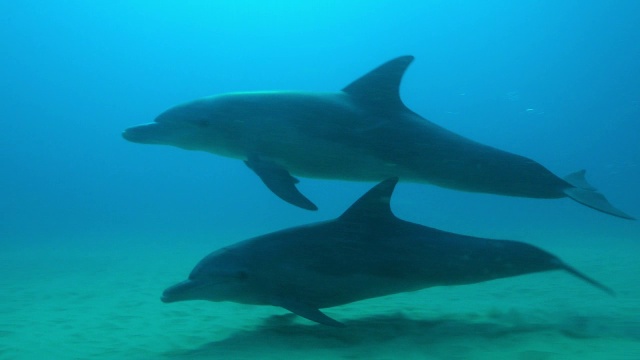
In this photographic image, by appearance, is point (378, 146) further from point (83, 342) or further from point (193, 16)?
point (193, 16)

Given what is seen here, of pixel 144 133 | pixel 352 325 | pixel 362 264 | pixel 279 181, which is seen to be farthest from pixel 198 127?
pixel 352 325

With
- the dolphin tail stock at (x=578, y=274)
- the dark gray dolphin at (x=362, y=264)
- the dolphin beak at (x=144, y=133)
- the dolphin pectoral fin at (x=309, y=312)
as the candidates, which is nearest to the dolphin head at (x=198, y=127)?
the dolphin beak at (x=144, y=133)

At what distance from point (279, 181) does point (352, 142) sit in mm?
980

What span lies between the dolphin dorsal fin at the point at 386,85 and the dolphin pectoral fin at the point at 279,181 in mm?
1371

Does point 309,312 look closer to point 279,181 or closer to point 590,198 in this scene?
point 279,181

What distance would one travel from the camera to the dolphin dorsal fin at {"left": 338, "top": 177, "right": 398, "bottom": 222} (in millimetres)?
5777

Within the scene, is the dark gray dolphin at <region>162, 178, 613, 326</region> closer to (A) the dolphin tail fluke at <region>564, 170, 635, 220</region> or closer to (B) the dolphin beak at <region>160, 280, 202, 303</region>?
(B) the dolphin beak at <region>160, 280, 202, 303</region>

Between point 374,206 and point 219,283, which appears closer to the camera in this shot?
point 219,283

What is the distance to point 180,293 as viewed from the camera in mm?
5570

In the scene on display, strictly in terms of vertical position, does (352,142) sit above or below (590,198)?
above

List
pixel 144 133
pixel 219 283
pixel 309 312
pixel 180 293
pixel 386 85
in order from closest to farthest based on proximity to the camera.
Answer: pixel 309 312 → pixel 180 293 → pixel 219 283 → pixel 386 85 → pixel 144 133

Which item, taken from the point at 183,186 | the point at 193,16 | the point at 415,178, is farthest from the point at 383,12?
the point at 415,178

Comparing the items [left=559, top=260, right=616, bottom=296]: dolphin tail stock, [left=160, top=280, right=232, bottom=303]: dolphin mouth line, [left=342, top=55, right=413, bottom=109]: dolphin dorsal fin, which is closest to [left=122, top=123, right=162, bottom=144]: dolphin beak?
[left=160, top=280, right=232, bottom=303]: dolphin mouth line

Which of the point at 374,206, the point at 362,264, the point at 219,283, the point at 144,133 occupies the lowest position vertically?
the point at 219,283
